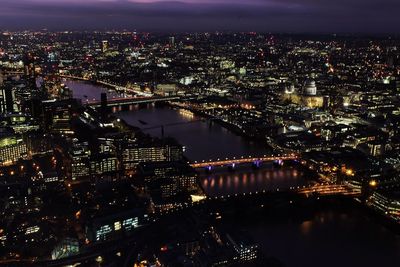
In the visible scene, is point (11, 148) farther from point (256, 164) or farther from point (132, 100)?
point (132, 100)

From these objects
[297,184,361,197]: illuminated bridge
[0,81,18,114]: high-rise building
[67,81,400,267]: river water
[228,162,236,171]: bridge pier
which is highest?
[0,81,18,114]: high-rise building

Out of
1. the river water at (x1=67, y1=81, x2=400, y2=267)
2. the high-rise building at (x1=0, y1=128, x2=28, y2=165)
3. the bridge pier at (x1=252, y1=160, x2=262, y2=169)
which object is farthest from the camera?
the high-rise building at (x1=0, y1=128, x2=28, y2=165)

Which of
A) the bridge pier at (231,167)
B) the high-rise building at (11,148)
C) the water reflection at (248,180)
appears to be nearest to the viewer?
the water reflection at (248,180)

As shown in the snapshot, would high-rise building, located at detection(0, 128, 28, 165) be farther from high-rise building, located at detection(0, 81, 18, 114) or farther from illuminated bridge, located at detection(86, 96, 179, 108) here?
illuminated bridge, located at detection(86, 96, 179, 108)

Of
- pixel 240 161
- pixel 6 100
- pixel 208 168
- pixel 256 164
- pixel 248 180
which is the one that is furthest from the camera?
pixel 6 100

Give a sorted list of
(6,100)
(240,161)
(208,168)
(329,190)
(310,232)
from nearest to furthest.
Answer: (310,232)
(329,190)
(208,168)
(240,161)
(6,100)

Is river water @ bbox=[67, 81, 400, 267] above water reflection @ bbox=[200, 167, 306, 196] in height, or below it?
below

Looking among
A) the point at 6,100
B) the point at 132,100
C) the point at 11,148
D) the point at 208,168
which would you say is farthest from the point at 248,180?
the point at 132,100

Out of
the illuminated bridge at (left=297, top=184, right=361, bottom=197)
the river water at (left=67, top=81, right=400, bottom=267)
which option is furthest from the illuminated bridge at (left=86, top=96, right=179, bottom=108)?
the illuminated bridge at (left=297, top=184, right=361, bottom=197)

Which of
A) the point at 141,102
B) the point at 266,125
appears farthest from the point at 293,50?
the point at 266,125

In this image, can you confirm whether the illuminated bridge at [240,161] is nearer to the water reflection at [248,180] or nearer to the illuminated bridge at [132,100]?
the water reflection at [248,180]

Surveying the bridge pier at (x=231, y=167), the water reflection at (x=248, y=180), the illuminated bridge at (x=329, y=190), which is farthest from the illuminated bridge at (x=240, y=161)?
the illuminated bridge at (x=329, y=190)
